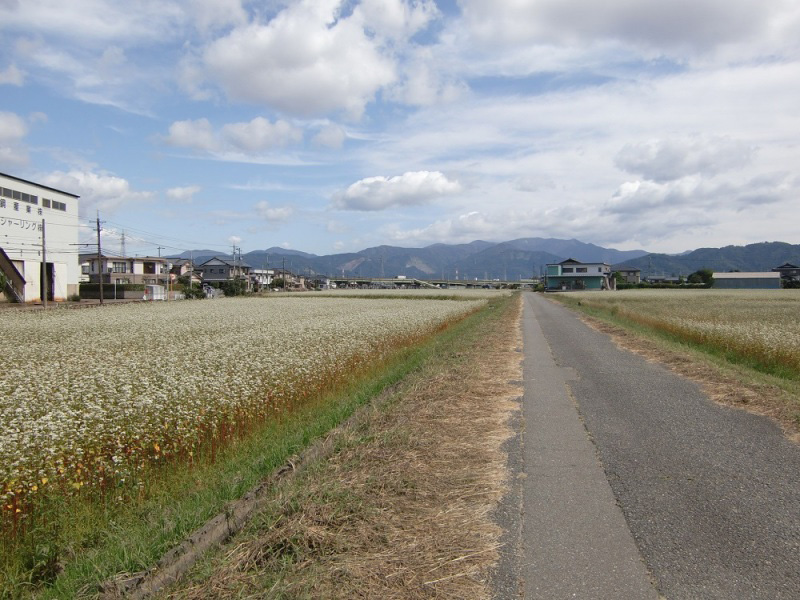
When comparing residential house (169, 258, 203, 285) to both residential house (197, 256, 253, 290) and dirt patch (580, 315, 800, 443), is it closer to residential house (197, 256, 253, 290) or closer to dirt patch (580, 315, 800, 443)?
residential house (197, 256, 253, 290)

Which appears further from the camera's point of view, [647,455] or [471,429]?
[471,429]

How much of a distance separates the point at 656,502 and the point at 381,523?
7.97 feet

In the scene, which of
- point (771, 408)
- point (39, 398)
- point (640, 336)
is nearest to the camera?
point (39, 398)

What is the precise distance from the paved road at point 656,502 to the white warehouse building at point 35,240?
58129 mm

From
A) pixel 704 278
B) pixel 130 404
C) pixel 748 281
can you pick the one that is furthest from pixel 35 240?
pixel 748 281

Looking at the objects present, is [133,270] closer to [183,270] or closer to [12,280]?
[183,270]

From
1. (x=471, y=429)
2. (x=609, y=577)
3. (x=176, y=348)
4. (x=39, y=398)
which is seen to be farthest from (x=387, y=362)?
(x=609, y=577)

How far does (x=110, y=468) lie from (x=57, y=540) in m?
0.89

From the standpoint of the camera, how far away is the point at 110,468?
17.7 ft

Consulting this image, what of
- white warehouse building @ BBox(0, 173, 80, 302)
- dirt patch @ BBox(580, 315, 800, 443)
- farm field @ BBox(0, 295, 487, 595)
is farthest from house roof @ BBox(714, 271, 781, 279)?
farm field @ BBox(0, 295, 487, 595)

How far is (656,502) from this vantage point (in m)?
4.77

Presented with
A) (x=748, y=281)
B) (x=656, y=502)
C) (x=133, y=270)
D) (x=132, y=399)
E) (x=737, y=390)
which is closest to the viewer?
(x=656, y=502)

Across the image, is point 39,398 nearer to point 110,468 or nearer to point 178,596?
point 110,468

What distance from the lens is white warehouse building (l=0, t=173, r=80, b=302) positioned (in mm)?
55719
